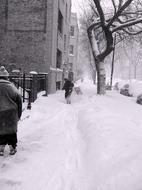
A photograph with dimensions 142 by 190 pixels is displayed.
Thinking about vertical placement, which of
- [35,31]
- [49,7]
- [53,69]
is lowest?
[53,69]

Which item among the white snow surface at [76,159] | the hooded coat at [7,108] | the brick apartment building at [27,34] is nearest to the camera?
the white snow surface at [76,159]

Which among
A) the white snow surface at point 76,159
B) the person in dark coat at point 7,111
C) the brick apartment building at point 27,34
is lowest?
the white snow surface at point 76,159

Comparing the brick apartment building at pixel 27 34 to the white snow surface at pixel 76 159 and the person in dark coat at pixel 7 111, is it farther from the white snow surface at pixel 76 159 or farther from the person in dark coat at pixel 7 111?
the person in dark coat at pixel 7 111

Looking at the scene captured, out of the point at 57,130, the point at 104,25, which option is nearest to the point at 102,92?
the point at 104,25

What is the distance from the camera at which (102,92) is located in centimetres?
1917

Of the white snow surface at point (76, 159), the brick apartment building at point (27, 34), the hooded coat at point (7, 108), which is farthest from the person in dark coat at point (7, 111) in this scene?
the brick apartment building at point (27, 34)

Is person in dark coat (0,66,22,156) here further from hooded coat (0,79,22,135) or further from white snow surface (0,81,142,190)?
white snow surface (0,81,142,190)

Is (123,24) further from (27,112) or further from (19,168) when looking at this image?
(19,168)

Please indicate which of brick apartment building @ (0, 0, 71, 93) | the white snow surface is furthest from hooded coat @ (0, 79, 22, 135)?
brick apartment building @ (0, 0, 71, 93)

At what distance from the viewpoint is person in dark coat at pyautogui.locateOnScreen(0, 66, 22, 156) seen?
5.38 metres

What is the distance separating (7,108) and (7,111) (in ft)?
0.20

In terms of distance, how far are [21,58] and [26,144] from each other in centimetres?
1287

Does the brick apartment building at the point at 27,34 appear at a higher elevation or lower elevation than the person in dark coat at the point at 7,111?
higher

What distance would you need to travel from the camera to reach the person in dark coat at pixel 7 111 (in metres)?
5.38
